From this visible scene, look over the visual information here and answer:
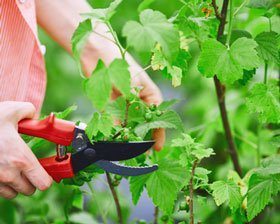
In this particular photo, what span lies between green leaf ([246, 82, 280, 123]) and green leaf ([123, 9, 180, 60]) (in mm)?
261

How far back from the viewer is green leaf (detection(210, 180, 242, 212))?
52.0 inches

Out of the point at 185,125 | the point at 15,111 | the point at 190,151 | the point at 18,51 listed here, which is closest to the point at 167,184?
the point at 190,151

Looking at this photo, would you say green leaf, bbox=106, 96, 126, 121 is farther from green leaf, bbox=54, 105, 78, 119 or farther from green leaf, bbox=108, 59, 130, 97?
green leaf, bbox=108, 59, 130, 97

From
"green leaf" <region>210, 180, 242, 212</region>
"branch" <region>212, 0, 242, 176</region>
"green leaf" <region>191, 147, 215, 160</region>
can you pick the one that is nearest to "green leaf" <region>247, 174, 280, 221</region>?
"green leaf" <region>210, 180, 242, 212</region>

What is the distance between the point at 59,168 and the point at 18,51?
0.33 m

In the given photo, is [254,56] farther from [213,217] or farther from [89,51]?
[213,217]

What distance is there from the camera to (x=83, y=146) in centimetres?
133

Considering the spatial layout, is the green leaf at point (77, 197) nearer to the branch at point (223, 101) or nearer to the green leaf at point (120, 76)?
the branch at point (223, 101)

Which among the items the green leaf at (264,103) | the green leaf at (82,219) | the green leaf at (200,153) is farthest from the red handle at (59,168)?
the green leaf at (82,219)

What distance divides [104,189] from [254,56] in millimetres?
1301

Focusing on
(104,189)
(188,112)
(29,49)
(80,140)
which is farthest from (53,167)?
(188,112)

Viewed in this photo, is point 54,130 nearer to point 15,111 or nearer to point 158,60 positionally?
point 15,111

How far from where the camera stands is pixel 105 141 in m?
1.31

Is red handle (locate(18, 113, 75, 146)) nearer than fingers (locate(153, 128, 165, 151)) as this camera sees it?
Yes
